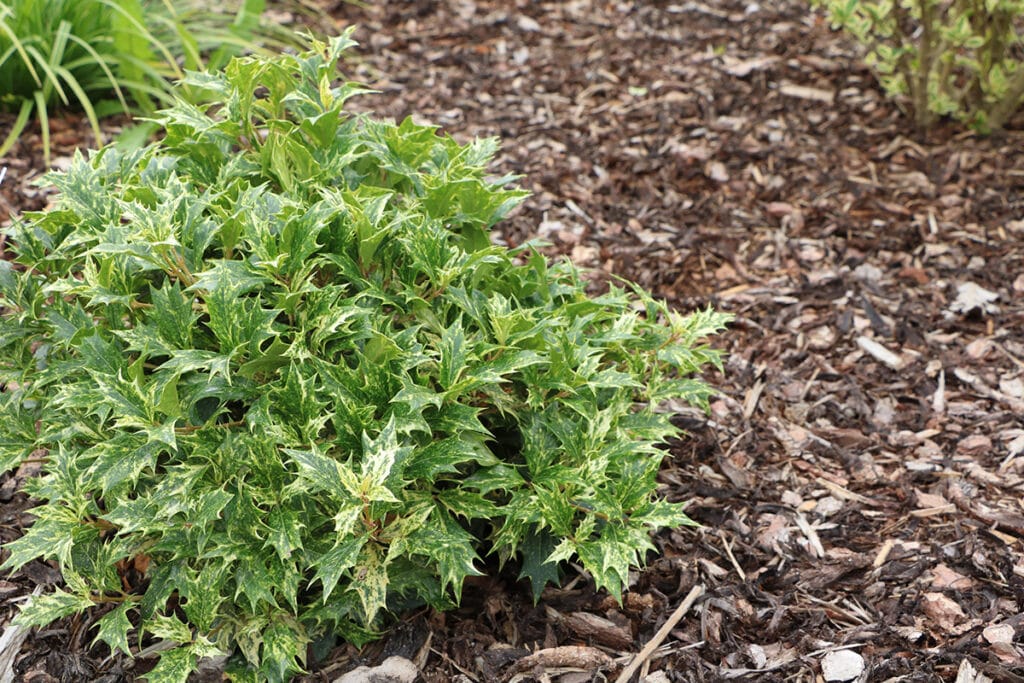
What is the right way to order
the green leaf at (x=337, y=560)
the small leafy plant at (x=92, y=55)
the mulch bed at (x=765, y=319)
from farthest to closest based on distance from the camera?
the small leafy plant at (x=92, y=55), the mulch bed at (x=765, y=319), the green leaf at (x=337, y=560)

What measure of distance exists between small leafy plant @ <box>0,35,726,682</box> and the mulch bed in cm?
33

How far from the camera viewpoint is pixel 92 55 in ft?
13.9

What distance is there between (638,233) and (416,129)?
178cm

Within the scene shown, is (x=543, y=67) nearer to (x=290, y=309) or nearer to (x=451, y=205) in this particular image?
(x=451, y=205)

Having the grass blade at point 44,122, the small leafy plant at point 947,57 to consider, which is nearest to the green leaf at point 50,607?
the grass blade at point 44,122

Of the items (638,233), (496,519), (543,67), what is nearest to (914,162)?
(638,233)

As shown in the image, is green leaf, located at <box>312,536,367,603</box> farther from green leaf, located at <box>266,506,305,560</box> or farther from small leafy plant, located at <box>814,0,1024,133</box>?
small leafy plant, located at <box>814,0,1024,133</box>

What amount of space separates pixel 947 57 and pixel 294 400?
3.65 meters

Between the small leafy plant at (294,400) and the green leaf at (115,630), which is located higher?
the small leafy plant at (294,400)

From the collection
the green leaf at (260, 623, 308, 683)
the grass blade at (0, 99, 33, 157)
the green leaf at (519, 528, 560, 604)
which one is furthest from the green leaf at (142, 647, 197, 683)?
the grass blade at (0, 99, 33, 157)

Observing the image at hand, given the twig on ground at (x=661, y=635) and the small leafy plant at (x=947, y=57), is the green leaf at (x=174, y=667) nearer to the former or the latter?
the twig on ground at (x=661, y=635)

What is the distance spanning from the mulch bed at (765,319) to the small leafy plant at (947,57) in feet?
0.54

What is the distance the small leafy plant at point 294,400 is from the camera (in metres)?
1.94

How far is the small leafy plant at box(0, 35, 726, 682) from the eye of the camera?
1.94 m
